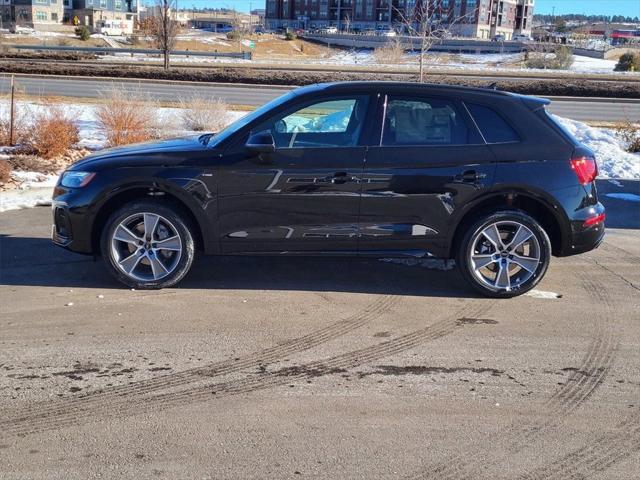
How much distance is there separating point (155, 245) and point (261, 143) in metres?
1.29

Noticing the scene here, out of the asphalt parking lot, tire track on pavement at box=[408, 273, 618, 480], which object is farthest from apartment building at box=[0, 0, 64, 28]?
tire track on pavement at box=[408, 273, 618, 480]

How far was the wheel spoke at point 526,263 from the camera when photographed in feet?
21.4

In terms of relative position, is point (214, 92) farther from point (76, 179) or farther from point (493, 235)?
point (493, 235)

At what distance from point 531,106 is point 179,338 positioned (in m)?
3.64

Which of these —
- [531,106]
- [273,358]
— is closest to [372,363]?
[273,358]

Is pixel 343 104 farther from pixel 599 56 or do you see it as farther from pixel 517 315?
pixel 599 56

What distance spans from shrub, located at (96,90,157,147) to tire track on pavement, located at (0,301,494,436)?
30.7 ft

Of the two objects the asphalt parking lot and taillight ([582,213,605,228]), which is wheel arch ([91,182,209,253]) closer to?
the asphalt parking lot

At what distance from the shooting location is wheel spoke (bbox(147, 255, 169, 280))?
6.48 meters

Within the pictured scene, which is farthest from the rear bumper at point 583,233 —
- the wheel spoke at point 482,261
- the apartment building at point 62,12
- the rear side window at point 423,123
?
the apartment building at point 62,12

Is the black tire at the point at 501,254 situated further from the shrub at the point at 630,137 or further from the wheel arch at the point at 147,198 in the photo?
the shrub at the point at 630,137

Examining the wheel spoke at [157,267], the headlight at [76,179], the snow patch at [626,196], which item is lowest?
the wheel spoke at [157,267]

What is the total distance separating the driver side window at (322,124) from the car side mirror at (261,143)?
0.44ft

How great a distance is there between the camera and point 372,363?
507 centimetres
